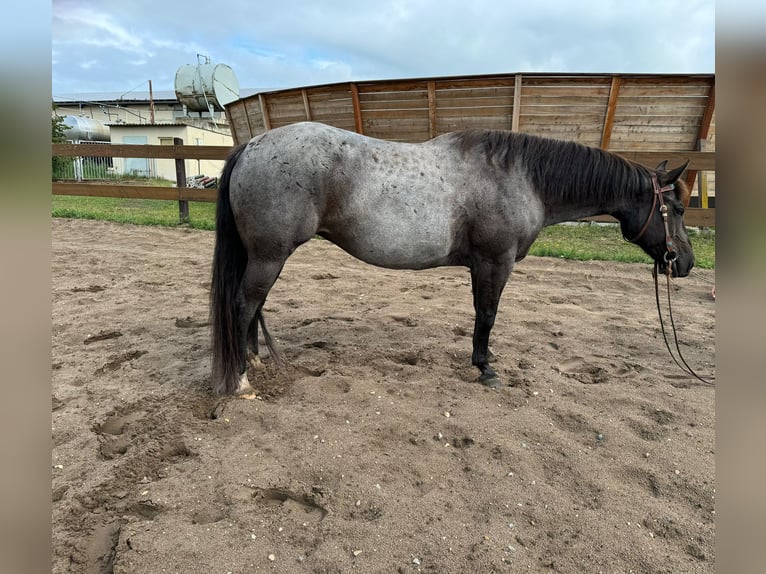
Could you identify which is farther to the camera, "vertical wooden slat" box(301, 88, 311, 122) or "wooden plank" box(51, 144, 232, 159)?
"vertical wooden slat" box(301, 88, 311, 122)

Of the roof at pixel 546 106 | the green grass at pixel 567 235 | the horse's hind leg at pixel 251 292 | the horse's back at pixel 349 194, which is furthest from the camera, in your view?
the roof at pixel 546 106

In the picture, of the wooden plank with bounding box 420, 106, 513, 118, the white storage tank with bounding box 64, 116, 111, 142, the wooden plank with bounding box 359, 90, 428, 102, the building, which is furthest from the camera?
the white storage tank with bounding box 64, 116, 111, 142

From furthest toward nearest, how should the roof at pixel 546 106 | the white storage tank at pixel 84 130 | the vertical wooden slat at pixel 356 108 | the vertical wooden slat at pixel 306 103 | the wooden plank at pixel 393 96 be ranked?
1. the white storage tank at pixel 84 130
2. the vertical wooden slat at pixel 306 103
3. the vertical wooden slat at pixel 356 108
4. the wooden plank at pixel 393 96
5. the roof at pixel 546 106

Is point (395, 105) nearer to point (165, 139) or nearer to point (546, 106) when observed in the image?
point (546, 106)

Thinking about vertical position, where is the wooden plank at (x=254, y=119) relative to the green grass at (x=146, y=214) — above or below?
above

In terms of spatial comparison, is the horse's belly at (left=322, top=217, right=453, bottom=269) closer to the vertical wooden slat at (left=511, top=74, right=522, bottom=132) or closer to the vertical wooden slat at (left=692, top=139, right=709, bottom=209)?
the vertical wooden slat at (left=511, top=74, right=522, bottom=132)

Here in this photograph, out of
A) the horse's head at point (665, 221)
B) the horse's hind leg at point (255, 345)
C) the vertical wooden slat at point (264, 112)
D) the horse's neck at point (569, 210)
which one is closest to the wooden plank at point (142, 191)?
the vertical wooden slat at point (264, 112)

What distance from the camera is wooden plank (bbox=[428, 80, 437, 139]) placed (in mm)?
9023

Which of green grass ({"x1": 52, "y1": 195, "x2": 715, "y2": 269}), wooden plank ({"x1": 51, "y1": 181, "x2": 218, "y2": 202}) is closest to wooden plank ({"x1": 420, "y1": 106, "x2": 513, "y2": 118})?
green grass ({"x1": 52, "y1": 195, "x2": 715, "y2": 269})

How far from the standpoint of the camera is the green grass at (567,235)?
684 centimetres

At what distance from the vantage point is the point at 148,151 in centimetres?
905

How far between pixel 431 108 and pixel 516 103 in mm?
1626

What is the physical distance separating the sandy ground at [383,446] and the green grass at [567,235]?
2261 mm

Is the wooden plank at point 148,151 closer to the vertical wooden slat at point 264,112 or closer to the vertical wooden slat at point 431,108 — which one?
the vertical wooden slat at point 264,112
